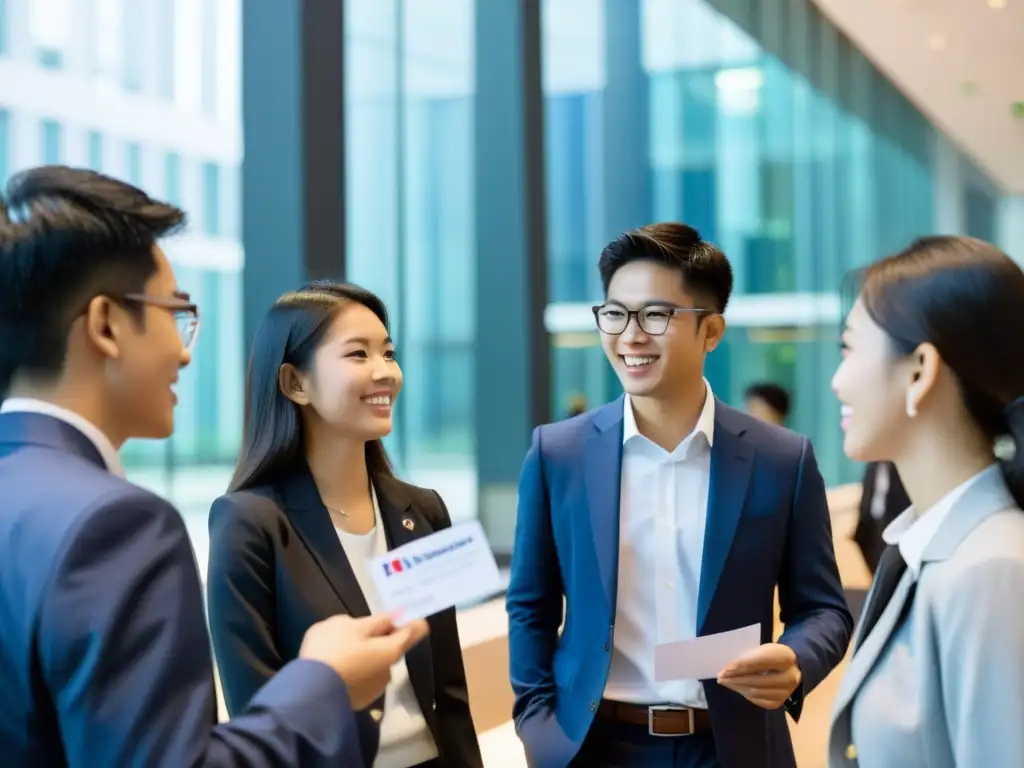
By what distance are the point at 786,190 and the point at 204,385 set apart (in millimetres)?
7873

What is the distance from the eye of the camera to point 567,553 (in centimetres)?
224

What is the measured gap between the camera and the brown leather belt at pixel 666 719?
2043 millimetres

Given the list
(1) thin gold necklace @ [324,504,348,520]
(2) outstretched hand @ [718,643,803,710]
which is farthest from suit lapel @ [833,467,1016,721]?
(1) thin gold necklace @ [324,504,348,520]

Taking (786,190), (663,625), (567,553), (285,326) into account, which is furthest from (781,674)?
(786,190)

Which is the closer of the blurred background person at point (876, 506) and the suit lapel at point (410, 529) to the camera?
the suit lapel at point (410, 529)

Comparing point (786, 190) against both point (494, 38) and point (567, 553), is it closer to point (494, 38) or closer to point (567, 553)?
point (494, 38)

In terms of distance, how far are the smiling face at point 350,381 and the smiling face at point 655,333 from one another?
1.60ft

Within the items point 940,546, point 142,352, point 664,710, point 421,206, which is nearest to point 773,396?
point 421,206

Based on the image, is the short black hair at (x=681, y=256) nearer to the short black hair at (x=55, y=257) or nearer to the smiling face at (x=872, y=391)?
the smiling face at (x=872, y=391)

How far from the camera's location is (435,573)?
147 cm

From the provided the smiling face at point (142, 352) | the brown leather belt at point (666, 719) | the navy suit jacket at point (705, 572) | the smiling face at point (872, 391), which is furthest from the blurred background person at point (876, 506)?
the smiling face at point (142, 352)

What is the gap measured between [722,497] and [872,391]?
62 centimetres

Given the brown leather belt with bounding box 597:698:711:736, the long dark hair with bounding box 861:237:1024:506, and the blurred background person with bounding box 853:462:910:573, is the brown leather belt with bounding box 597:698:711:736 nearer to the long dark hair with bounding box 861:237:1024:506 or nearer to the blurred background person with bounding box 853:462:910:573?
the long dark hair with bounding box 861:237:1024:506

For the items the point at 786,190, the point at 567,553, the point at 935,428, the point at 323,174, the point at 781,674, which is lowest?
the point at 781,674
